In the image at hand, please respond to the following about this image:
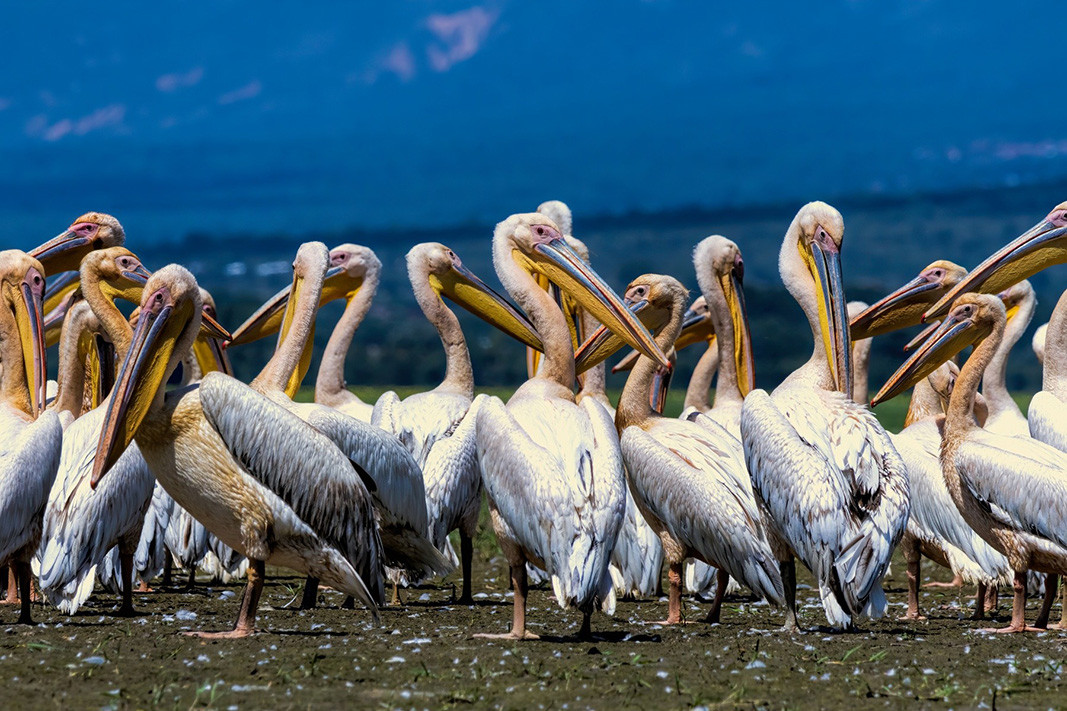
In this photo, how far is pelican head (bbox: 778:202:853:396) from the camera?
7.14 meters

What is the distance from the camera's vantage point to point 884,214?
7206cm

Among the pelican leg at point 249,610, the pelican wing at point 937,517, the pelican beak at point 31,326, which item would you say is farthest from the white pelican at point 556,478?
the pelican beak at point 31,326

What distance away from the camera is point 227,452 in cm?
568

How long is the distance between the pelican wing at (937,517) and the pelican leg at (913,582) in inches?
3.4

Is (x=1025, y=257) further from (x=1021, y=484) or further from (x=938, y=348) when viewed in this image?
(x=1021, y=484)

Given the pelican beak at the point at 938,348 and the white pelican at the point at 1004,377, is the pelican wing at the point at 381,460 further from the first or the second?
the white pelican at the point at 1004,377

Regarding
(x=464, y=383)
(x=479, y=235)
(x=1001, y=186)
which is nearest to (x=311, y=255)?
(x=464, y=383)

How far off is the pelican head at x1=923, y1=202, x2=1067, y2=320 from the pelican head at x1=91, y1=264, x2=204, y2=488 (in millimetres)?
4748

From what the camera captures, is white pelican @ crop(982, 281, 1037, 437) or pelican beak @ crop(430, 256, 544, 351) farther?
pelican beak @ crop(430, 256, 544, 351)

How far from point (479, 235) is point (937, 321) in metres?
64.6

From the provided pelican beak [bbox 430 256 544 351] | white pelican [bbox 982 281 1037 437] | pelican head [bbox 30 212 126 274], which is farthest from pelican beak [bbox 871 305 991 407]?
pelican head [bbox 30 212 126 274]

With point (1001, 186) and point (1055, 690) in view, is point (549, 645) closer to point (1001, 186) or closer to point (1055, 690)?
point (1055, 690)

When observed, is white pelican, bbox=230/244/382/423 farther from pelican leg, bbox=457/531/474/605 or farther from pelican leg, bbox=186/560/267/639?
pelican leg, bbox=186/560/267/639

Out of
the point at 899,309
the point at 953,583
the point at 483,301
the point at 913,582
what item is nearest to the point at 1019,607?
the point at 913,582
